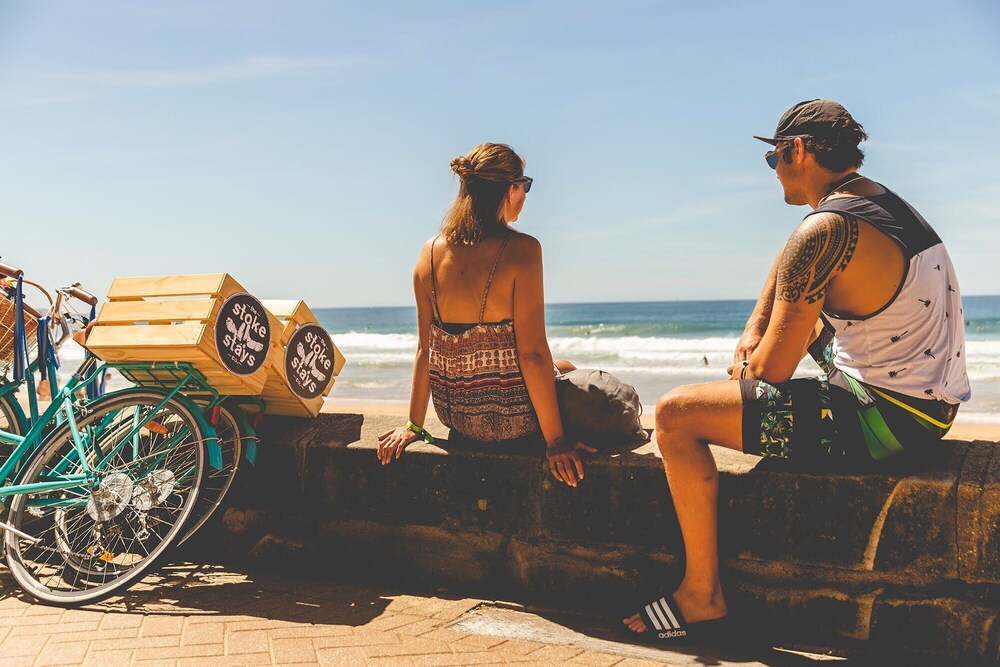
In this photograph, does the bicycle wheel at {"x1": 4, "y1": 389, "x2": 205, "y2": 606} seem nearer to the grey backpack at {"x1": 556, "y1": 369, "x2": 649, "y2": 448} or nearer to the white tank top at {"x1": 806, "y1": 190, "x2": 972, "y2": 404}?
the grey backpack at {"x1": 556, "y1": 369, "x2": 649, "y2": 448}

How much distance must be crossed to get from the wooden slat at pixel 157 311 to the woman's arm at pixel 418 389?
0.83 m

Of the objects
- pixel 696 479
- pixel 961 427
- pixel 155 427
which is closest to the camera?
pixel 696 479

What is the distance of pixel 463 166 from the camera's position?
334 cm

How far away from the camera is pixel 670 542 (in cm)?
306

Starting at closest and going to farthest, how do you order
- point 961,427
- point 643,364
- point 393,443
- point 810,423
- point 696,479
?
point 810,423, point 696,479, point 393,443, point 961,427, point 643,364

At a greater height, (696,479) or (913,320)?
(913,320)

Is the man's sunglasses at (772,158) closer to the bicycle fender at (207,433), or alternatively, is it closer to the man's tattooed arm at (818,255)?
the man's tattooed arm at (818,255)

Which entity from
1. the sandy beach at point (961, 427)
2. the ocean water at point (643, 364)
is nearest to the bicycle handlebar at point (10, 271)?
the sandy beach at point (961, 427)

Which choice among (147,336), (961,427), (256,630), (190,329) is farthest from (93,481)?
(961,427)

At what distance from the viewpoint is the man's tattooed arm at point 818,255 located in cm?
255

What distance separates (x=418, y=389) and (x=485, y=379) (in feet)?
1.24

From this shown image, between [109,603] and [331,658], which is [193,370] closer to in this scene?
[109,603]

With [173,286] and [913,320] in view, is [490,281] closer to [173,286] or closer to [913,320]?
[173,286]

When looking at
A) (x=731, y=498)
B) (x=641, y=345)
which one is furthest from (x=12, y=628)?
(x=641, y=345)
